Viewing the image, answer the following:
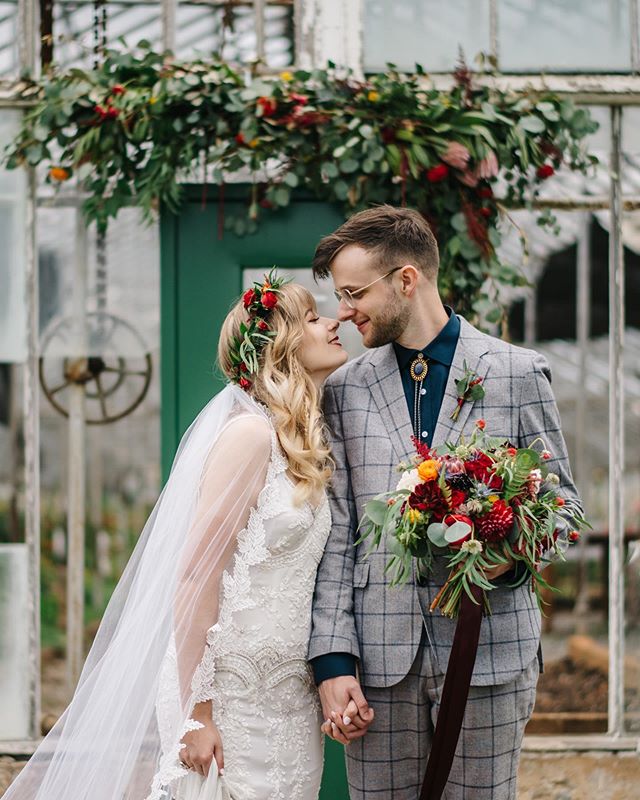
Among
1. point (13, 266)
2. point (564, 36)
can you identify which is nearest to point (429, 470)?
point (13, 266)

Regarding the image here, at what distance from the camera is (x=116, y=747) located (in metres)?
2.30

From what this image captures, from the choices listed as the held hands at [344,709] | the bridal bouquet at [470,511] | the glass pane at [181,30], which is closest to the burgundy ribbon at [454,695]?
the bridal bouquet at [470,511]

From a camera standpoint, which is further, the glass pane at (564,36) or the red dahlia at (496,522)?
the glass pane at (564,36)

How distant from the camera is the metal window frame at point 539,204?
11.8 feet

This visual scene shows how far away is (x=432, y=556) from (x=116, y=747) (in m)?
0.85

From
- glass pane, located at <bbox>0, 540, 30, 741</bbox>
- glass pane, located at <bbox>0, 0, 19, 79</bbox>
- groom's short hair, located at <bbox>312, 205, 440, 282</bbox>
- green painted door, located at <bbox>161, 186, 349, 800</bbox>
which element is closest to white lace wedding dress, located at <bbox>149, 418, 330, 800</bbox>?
groom's short hair, located at <bbox>312, 205, 440, 282</bbox>

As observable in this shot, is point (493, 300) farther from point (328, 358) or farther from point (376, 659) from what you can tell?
point (376, 659)

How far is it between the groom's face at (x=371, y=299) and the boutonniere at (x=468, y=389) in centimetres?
22

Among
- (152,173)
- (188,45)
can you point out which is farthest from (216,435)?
(188,45)

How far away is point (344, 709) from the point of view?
232 cm

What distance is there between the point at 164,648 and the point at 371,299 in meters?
0.97

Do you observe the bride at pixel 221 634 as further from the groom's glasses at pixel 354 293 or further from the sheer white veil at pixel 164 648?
the groom's glasses at pixel 354 293

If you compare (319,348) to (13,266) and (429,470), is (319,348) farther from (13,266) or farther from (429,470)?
(13,266)

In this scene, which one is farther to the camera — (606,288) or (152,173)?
(606,288)
